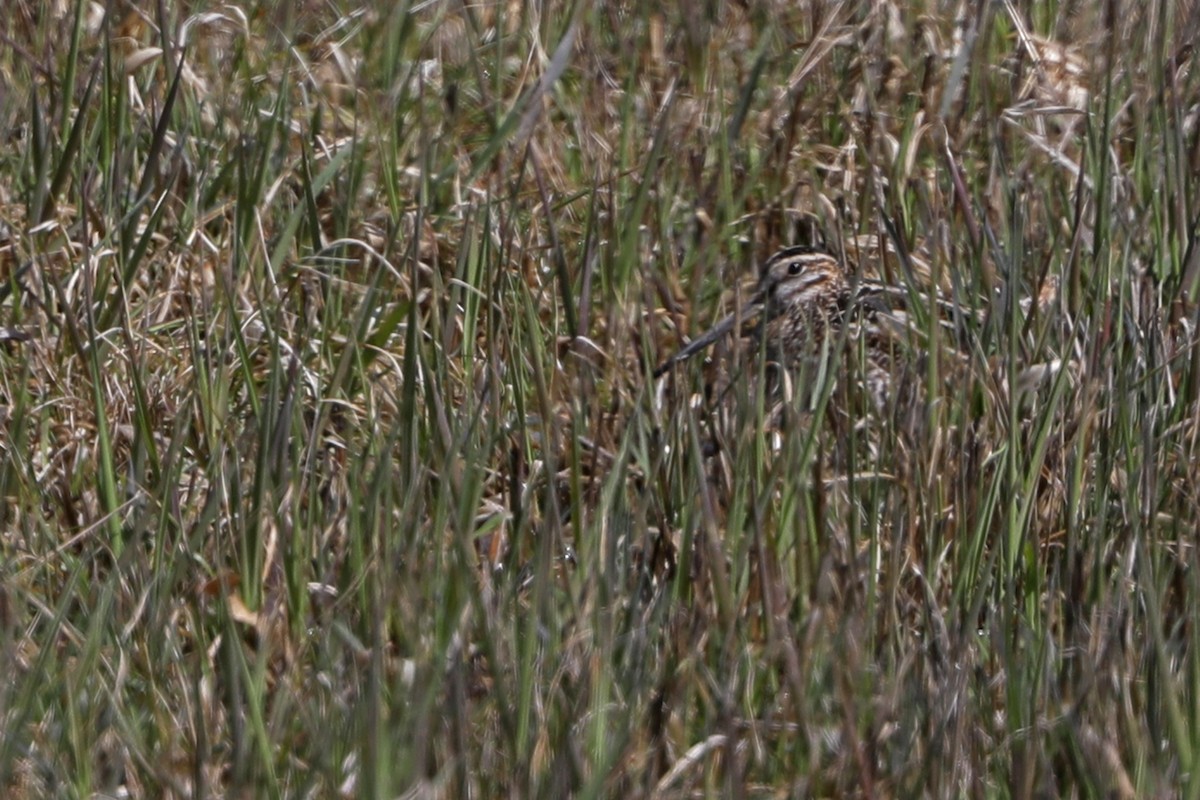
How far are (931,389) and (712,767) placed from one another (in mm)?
996

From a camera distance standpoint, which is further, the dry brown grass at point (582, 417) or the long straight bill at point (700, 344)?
the long straight bill at point (700, 344)

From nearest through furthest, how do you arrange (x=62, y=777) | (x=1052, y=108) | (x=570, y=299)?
(x=62, y=777) < (x=570, y=299) < (x=1052, y=108)

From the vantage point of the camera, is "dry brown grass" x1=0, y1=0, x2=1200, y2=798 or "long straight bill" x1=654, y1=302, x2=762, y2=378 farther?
"long straight bill" x1=654, y1=302, x2=762, y2=378

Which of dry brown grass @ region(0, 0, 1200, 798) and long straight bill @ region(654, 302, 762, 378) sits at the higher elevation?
dry brown grass @ region(0, 0, 1200, 798)

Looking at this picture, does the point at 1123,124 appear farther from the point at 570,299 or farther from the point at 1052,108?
the point at 570,299

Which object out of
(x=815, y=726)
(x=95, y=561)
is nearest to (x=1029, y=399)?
(x=815, y=726)

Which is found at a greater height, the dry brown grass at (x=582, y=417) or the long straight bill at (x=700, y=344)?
the dry brown grass at (x=582, y=417)

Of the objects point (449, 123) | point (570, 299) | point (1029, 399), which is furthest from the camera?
point (449, 123)

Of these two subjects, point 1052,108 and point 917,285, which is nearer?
point 917,285

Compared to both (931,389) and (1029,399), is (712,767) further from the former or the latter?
(1029,399)

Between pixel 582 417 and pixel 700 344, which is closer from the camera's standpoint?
pixel 582 417

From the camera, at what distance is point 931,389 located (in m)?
3.25

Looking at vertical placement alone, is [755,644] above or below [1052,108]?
below

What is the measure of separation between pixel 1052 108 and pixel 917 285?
1.83 feet
